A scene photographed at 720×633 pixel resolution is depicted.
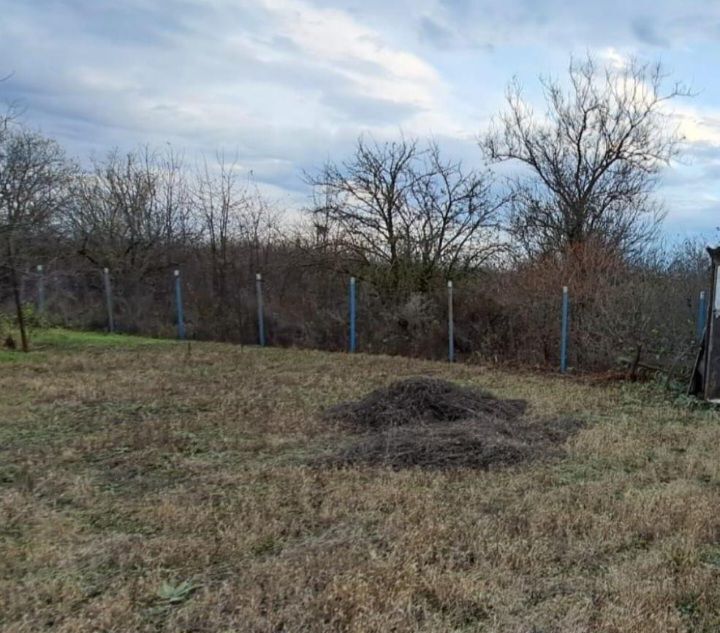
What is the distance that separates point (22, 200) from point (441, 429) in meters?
9.23

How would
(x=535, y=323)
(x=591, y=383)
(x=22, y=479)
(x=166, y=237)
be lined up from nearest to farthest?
(x=22, y=479) → (x=591, y=383) → (x=535, y=323) → (x=166, y=237)

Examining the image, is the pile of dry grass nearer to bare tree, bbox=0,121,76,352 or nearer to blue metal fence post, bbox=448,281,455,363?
blue metal fence post, bbox=448,281,455,363

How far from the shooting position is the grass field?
8.11 ft

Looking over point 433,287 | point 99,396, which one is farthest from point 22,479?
point 433,287

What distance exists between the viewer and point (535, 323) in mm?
10336

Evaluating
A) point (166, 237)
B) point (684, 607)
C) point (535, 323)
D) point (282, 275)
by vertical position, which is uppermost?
point (166, 237)

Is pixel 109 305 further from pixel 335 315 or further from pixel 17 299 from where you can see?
pixel 335 315

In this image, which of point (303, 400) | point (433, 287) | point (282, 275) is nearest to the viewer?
point (303, 400)

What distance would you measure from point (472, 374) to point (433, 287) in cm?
396

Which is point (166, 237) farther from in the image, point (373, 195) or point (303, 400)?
point (303, 400)

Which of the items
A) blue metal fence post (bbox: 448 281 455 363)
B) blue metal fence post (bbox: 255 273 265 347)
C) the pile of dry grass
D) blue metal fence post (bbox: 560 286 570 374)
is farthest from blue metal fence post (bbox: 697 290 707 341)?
blue metal fence post (bbox: 255 273 265 347)

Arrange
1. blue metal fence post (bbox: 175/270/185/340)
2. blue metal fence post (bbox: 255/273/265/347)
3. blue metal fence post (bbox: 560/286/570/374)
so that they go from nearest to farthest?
blue metal fence post (bbox: 560/286/570/374)
blue metal fence post (bbox: 255/273/265/347)
blue metal fence post (bbox: 175/270/185/340)

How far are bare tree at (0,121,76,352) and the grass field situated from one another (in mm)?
5274

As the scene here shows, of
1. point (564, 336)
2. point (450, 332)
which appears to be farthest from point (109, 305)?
point (564, 336)
